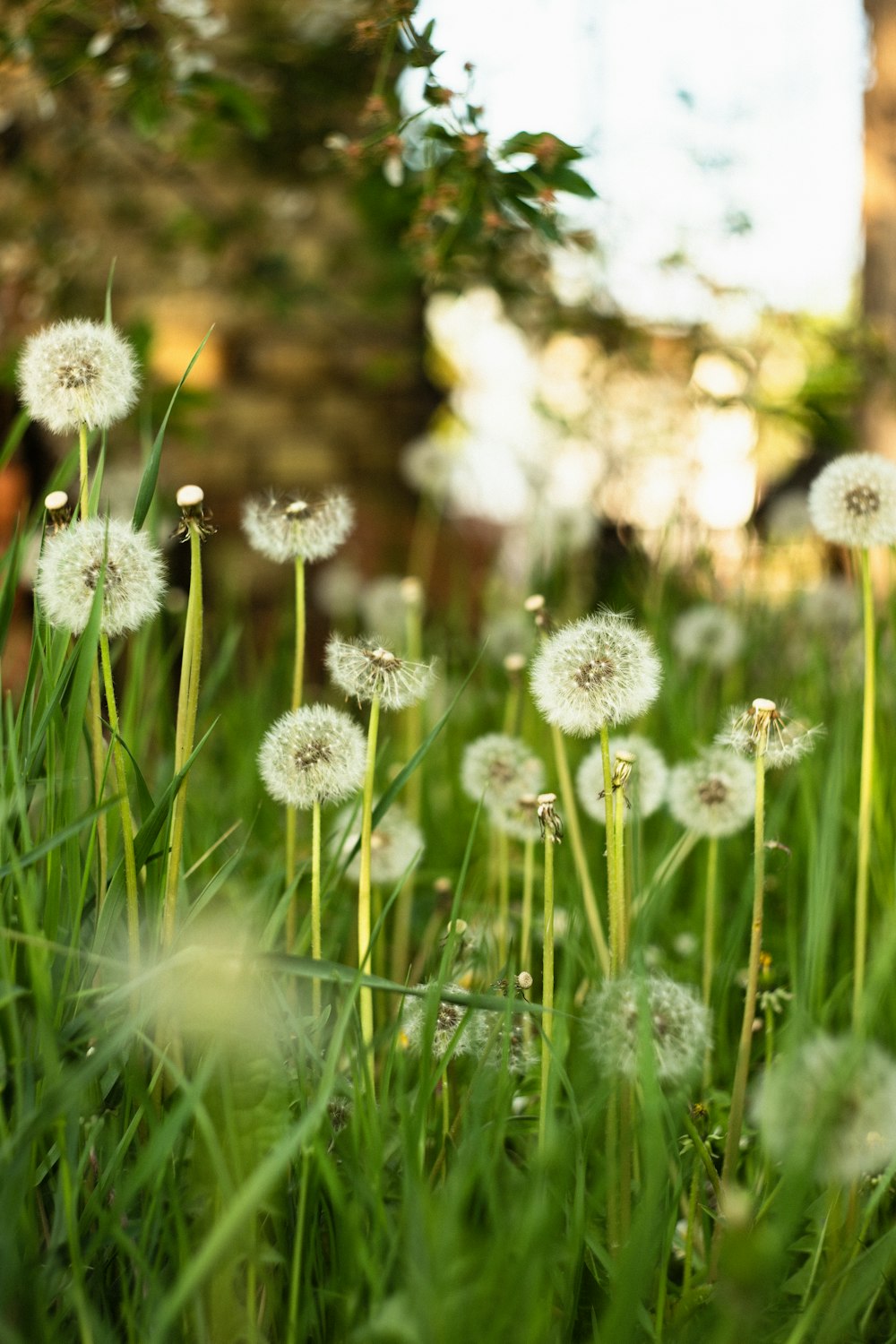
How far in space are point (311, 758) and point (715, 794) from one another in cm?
51

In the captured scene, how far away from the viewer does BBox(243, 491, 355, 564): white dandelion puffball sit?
1.15 meters

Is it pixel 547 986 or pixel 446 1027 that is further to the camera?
pixel 446 1027

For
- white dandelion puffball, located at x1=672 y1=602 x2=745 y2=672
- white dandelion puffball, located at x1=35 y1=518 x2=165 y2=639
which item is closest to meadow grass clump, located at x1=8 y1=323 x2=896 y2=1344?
white dandelion puffball, located at x1=35 y1=518 x2=165 y2=639

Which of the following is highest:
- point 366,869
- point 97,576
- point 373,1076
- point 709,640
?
point 709,640

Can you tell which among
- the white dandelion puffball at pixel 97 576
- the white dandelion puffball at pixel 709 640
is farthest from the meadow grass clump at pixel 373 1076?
the white dandelion puffball at pixel 709 640

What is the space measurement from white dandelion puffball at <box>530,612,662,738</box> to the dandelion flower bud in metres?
0.09

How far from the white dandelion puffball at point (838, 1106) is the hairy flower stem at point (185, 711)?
1.71ft

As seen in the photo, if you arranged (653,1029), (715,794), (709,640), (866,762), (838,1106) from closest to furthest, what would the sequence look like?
(838,1106) → (653,1029) → (866,762) → (715,794) → (709,640)

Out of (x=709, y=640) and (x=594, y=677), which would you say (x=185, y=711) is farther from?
(x=709, y=640)

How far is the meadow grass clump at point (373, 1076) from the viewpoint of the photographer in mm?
750

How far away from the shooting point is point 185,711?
1.00 meters

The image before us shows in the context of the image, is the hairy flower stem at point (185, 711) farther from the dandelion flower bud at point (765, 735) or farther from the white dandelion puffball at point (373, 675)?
the dandelion flower bud at point (765, 735)

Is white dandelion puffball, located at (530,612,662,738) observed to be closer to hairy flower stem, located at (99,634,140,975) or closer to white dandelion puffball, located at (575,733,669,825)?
white dandelion puffball, located at (575,733,669,825)

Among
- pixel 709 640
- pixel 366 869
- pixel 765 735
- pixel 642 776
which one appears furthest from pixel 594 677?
pixel 709 640
